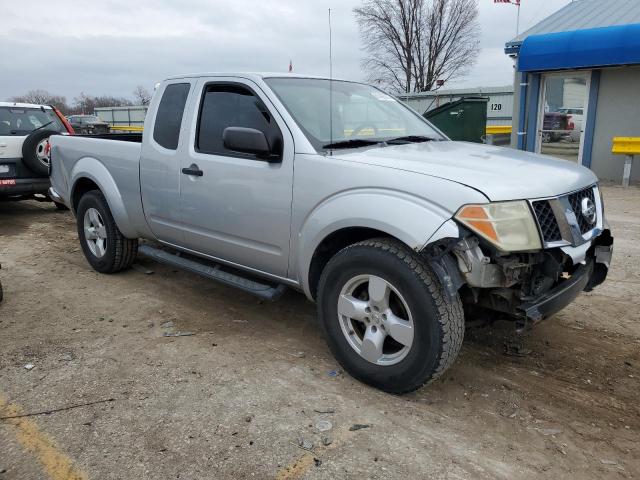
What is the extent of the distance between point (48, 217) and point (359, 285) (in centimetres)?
755

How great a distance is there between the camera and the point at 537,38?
12.3 meters

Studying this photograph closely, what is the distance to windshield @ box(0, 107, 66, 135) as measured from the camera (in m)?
8.41

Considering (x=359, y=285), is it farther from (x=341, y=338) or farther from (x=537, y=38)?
(x=537, y=38)

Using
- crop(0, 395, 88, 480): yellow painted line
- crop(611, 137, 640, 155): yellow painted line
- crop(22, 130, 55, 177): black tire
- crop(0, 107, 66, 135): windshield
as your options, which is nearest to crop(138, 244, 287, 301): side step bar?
crop(0, 395, 88, 480): yellow painted line

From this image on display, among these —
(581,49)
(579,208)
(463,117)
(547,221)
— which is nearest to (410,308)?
(547,221)

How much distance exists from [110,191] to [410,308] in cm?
341

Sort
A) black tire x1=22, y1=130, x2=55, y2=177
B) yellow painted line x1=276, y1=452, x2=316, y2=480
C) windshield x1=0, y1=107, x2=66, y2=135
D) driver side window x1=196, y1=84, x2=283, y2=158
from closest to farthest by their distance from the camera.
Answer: yellow painted line x1=276, y1=452, x2=316, y2=480, driver side window x1=196, y1=84, x2=283, y2=158, black tire x1=22, y1=130, x2=55, y2=177, windshield x1=0, y1=107, x2=66, y2=135

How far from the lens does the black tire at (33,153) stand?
8.08 metres

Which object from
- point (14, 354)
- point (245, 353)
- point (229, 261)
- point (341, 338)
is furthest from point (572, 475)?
point (14, 354)

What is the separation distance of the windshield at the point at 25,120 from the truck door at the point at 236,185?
5673 millimetres

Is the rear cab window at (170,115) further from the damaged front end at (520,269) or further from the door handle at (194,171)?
the damaged front end at (520,269)

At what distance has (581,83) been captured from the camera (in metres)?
A: 12.5

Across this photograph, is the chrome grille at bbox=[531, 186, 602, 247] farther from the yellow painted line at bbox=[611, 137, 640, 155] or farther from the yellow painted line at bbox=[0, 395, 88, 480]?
the yellow painted line at bbox=[611, 137, 640, 155]

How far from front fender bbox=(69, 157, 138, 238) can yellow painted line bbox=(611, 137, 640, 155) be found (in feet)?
33.3
